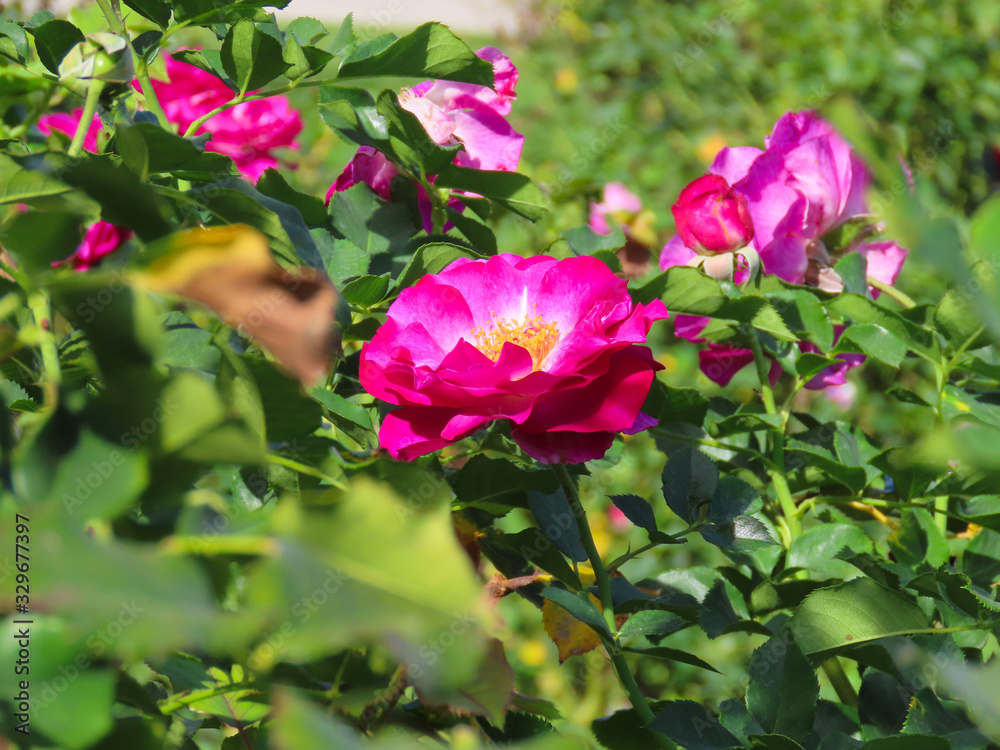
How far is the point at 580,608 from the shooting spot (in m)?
0.53

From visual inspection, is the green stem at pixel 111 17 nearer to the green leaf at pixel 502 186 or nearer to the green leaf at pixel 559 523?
the green leaf at pixel 502 186

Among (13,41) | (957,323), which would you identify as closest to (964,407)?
(957,323)

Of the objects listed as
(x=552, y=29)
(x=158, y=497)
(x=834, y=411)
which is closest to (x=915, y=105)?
(x=834, y=411)

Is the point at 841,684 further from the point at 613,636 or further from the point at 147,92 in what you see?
the point at 147,92

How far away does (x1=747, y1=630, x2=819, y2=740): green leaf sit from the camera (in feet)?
1.74

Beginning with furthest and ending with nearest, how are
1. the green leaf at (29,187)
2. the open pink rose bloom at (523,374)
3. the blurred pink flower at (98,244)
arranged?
1. the blurred pink flower at (98,244)
2. the open pink rose bloom at (523,374)
3. the green leaf at (29,187)

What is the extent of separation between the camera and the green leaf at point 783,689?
53 centimetres

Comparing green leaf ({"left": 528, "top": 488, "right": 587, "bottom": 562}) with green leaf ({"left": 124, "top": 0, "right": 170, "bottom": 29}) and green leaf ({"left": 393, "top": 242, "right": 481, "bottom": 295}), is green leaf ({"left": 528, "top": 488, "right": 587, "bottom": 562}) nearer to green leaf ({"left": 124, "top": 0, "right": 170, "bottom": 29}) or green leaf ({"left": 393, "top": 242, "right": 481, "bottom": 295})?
green leaf ({"left": 393, "top": 242, "right": 481, "bottom": 295})

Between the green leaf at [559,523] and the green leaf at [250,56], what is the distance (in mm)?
343

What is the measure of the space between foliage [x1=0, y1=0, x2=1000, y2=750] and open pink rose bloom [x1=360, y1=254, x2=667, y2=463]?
4 centimetres

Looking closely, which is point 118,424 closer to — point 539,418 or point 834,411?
point 539,418

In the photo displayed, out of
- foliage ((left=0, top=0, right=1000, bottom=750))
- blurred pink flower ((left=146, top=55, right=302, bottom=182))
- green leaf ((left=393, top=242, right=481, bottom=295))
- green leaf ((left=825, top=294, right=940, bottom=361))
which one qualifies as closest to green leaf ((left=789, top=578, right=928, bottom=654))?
foliage ((left=0, top=0, right=1000, bottom=750))

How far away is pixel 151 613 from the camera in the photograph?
23 cm

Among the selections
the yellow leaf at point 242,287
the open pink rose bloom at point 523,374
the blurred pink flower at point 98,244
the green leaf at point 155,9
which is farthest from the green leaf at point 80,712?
the blurred pink flower at point 98,244
